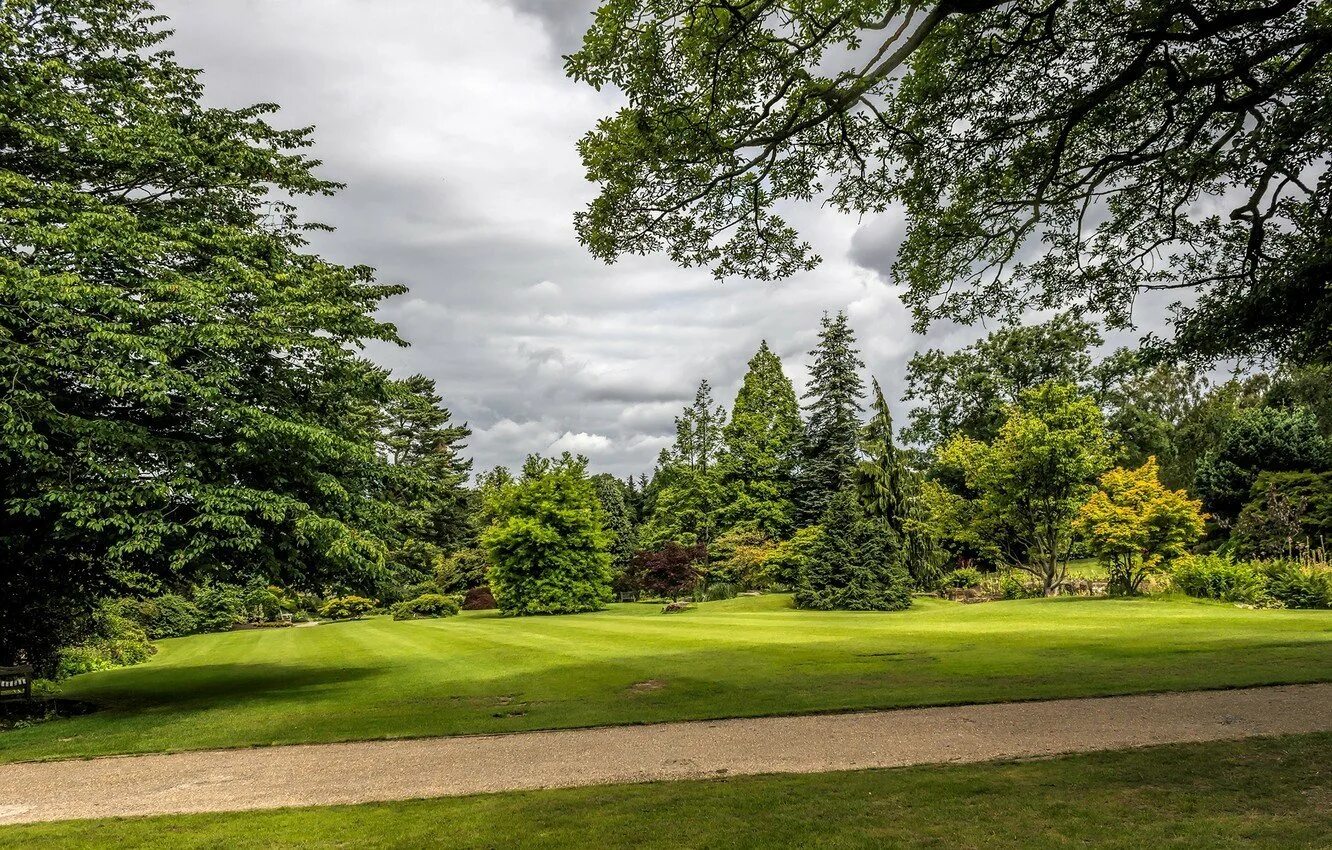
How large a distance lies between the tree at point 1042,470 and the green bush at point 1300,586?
9212mm

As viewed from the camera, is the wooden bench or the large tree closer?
the large tree

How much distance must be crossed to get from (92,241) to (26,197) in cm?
185

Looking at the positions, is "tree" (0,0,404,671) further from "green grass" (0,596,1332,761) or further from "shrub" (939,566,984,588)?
"shrub" (939,566,984,588)

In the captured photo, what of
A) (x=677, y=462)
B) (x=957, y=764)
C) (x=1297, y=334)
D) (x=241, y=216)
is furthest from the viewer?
(x=677, y=462)

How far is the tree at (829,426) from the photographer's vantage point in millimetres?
44969

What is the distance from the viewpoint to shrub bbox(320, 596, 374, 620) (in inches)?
1770

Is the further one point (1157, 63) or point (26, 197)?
point (26, 197)

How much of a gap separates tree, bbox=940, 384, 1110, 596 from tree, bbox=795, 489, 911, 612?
18.3 feet

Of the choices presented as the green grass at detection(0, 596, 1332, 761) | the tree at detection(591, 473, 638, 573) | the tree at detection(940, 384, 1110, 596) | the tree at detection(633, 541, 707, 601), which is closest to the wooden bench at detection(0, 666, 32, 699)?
the green grass at detection(0, 596, 1332, 761)

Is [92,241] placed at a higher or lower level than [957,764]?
higher

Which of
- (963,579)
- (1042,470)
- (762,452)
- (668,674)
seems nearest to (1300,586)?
(1042,470)

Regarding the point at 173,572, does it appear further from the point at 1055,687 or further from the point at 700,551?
the point at 700,551

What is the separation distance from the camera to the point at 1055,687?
36.1 ft

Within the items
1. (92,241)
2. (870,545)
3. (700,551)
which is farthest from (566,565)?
(92,241)
